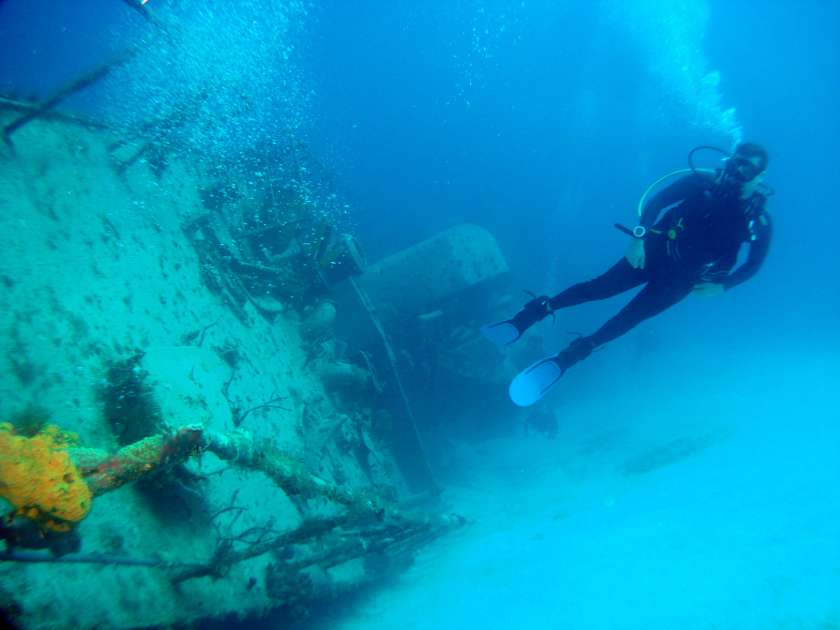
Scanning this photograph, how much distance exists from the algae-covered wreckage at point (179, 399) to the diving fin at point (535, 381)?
1770 mm

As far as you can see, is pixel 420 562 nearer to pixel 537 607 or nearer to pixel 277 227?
pixel 537 607

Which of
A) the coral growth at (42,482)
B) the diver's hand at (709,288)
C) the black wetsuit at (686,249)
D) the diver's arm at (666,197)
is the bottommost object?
the coral growth at (42,482)

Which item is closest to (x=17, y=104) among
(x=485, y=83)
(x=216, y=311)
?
(x=216, y=311)

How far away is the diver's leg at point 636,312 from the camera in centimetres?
483

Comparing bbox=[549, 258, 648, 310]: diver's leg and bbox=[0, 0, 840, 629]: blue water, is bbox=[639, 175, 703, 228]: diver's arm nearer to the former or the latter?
bbox=[549, 258, 648, 310]: diver's leg

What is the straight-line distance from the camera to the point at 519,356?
12.4 m

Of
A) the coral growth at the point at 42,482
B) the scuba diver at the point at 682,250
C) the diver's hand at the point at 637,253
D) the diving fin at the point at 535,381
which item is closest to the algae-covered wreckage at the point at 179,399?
the coral growth at the point at 42,482

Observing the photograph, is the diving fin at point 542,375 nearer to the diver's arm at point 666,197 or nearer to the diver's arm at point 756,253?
the diver's arm at point 666,197

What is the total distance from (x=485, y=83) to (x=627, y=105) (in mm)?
14092

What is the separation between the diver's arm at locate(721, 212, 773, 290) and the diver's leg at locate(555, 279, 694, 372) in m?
0.40

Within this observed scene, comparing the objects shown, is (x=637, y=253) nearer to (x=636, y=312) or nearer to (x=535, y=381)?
(x=636, y=312)

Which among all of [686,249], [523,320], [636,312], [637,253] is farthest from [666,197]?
[523,320]

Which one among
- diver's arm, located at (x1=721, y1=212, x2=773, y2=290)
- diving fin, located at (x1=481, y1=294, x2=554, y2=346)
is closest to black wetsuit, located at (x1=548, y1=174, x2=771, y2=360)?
diver's arm, located at (x1=721, y1=212, x2=773, y2=290)

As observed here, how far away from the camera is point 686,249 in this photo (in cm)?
469
